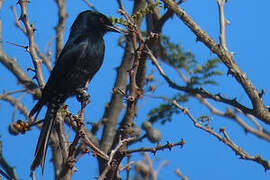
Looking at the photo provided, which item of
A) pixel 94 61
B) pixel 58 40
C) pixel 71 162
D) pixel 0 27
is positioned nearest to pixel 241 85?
Result: pixel 94 61

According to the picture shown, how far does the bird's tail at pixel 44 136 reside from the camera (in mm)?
3234

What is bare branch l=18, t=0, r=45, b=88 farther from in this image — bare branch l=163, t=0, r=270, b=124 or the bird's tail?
bare branch l=163, t=0, r=270, b=124

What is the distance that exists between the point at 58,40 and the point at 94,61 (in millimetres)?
1471

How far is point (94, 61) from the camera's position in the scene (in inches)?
165

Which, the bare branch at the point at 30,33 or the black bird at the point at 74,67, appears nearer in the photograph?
the bare branch at the point at 30,33

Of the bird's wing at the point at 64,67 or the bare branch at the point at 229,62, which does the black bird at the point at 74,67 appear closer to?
the bird's wing at the point at 64,67

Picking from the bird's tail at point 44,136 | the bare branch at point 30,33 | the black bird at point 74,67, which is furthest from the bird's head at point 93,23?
the bare branch at point 30,33

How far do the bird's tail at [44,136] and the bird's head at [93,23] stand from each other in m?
0.98

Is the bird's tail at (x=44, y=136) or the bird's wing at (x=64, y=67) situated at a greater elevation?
the bird's wing at (x=64, y=67)


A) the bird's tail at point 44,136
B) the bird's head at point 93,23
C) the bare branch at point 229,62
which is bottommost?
the bird's tail at point 44,136

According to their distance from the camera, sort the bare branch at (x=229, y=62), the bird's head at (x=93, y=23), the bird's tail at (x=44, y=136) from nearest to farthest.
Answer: the bird's tail at (x=44, y=136), the bare branch at (x=229, y=62), the bird's head at (x=93, y=23)

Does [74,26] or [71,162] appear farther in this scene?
[74,26]

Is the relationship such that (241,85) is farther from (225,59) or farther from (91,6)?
(91,6)

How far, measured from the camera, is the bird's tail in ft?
10.6
